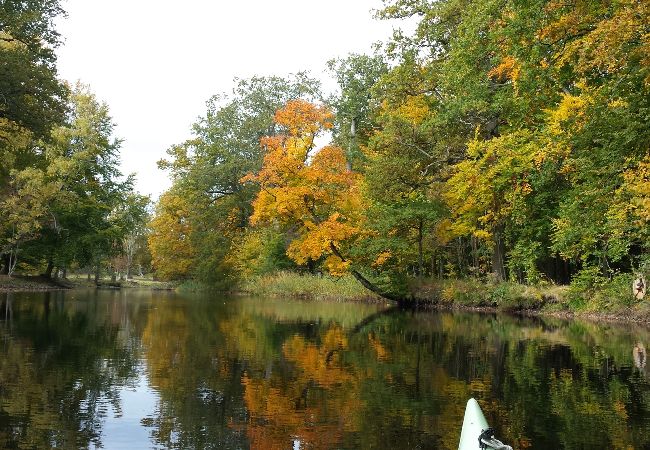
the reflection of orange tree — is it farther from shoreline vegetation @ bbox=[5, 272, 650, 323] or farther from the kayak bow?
shoreline vegetation @ bbox=[5, 272, 650, 323]

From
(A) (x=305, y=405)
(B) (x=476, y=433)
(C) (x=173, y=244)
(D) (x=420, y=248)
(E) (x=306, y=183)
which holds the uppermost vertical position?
(E) (x=306, y=183)

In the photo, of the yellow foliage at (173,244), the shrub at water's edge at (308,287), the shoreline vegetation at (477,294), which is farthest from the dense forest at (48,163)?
the shrub at water's edge at (308,287)

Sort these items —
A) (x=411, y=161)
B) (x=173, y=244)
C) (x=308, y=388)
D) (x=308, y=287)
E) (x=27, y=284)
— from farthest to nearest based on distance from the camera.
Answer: (x=173, y=244) → (x=27, y=284) → (x=308, y=287) → (x=411, y=161) → (x=308, y=388)

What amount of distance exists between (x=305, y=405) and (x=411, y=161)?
71.5 feet

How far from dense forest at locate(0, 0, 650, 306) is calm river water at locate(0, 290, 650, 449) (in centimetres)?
502

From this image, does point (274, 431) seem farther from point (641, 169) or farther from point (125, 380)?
point (641, 169)

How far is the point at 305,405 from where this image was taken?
26.9 feet

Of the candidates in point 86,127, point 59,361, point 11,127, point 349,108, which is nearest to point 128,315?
point 11,127

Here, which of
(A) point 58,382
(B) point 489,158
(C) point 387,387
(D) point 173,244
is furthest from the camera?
(D) point 173,244

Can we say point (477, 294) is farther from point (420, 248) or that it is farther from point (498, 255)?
point (420, 248)

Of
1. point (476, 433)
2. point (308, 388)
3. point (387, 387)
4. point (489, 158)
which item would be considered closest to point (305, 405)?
point (308, 388)

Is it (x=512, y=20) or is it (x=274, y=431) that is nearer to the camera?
(x=274, y=431)

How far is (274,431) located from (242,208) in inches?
1853

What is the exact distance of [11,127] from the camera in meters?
22.5
